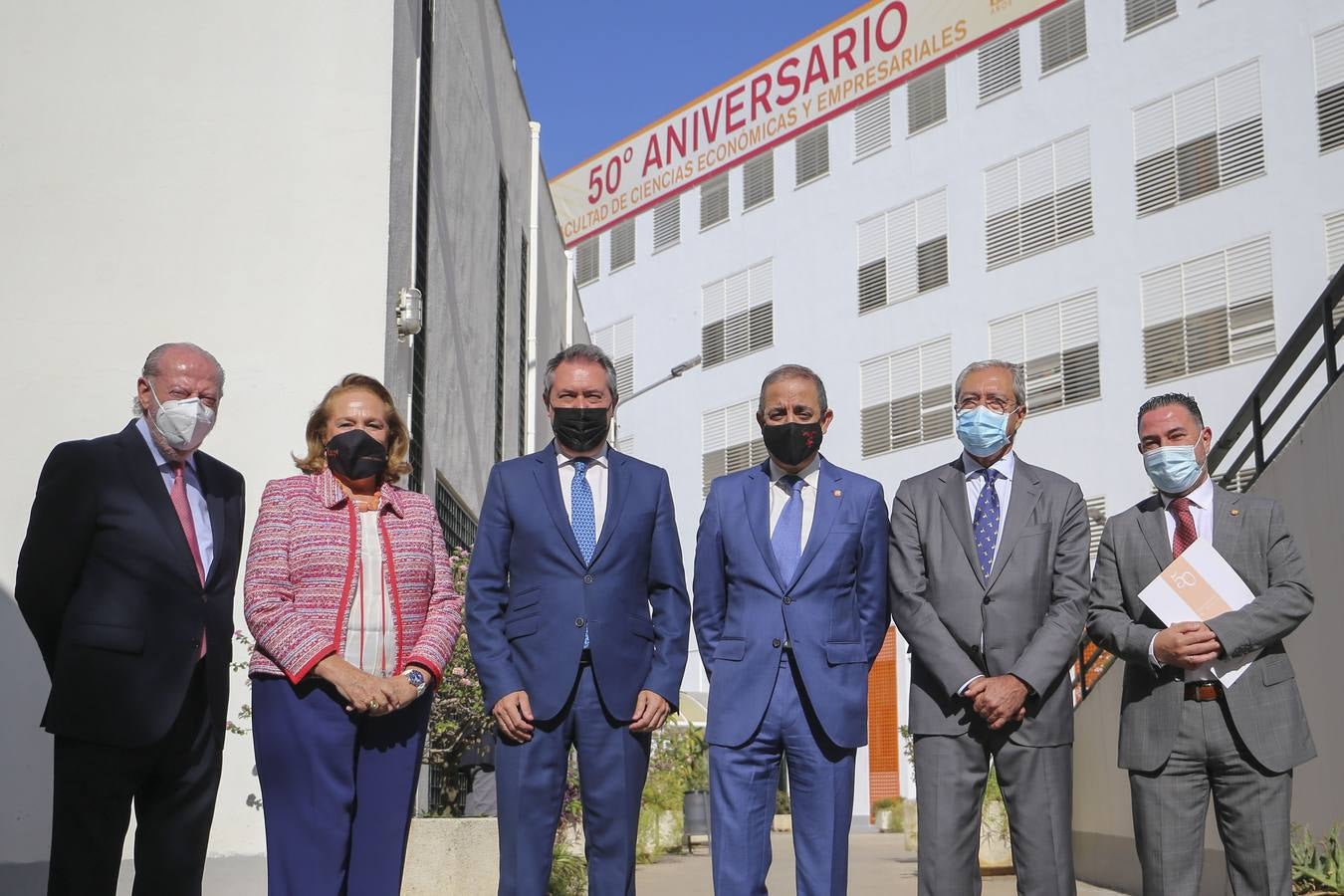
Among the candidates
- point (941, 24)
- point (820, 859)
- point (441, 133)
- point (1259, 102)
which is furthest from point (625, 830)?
point (941, 24)

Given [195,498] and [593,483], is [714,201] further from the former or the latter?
[195,498]

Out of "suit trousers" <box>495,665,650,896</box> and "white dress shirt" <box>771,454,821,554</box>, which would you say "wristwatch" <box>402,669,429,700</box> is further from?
"white dress shirt" <box>771,454,821,554</box>

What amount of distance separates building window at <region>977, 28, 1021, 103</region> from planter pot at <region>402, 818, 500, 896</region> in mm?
21280

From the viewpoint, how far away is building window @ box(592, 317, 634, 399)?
34.3 meters

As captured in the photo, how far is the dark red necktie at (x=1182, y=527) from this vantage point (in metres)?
5.32

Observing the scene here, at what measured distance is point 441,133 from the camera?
452 inches

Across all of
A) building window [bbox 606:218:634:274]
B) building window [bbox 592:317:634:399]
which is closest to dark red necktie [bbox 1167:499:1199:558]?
building window [bbox 592:317:634:399]

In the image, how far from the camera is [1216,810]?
5023mm

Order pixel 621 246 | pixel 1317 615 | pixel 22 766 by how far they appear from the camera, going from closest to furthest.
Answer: pixel 1317 615 → pixel 22 766 → pixel 621 246

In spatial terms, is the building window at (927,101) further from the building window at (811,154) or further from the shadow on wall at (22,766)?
the shadow on wall at (22,766)

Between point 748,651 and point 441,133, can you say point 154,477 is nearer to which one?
point 748,651

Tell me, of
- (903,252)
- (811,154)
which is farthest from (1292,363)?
(811,154)

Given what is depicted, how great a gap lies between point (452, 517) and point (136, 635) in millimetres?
8057

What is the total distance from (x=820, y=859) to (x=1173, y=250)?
20375 millimetres
